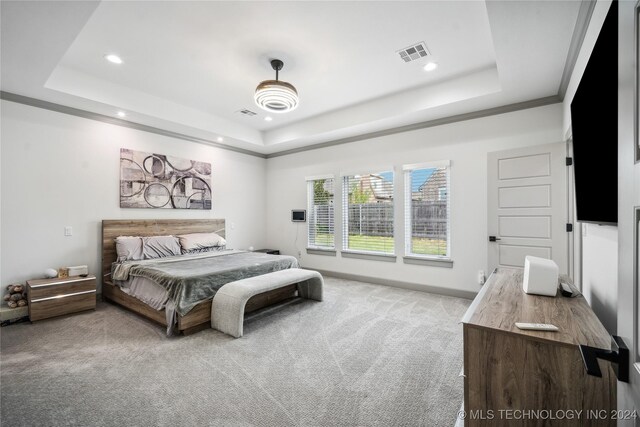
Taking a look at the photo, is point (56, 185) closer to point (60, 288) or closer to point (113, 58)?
point (60, 288)

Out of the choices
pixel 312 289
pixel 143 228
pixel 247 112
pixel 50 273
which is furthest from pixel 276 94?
pixel 50 273

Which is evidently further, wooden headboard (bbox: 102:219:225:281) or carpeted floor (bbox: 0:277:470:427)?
wooden headboard (bbox: 102:219:225:281)

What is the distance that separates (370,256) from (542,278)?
3.29 metres

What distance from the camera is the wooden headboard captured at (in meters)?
4.08

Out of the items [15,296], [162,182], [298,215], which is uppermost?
[162,182]

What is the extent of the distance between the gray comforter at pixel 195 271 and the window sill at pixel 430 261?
6.16 feet

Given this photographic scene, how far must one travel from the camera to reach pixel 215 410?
1818 mm

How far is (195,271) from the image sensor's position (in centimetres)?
327

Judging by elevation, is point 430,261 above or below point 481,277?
above

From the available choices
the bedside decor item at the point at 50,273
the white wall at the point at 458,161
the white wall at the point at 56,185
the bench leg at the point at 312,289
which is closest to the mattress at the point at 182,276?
the bench leg at the point at 312,289

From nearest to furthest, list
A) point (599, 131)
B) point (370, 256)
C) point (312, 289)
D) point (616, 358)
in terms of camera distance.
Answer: point (616, 358)
point (599, 131)
point (312, 289)
point (370, 256)

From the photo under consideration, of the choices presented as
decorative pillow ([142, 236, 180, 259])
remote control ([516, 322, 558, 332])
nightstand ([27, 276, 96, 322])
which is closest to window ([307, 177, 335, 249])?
decorative pillow ([142, 236, 180, 259])

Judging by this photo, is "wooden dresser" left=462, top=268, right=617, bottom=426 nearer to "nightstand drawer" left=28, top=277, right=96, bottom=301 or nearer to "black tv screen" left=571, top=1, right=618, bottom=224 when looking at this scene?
"black tv screen" left=571, top=1, right=618, bottom=224

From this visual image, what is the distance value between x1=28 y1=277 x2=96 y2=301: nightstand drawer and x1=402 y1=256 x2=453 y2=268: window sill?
14.8ft
